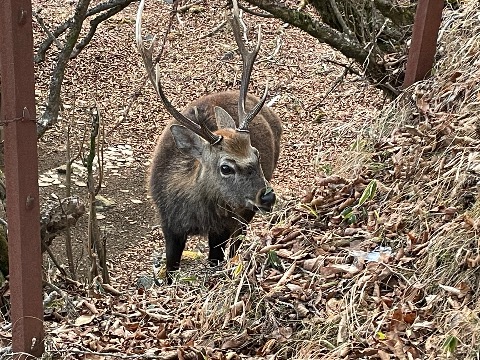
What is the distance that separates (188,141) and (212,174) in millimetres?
359

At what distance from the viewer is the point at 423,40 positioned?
5766 mm

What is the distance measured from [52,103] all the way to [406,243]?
3584 millimetres

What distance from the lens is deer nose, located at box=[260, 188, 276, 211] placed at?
649cm

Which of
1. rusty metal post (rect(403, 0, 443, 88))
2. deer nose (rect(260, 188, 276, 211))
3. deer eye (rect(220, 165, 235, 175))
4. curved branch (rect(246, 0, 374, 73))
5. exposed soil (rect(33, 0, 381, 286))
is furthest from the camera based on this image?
exposed soil (rect(33, 0, 381, 286))

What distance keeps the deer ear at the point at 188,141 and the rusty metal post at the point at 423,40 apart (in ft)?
6.08

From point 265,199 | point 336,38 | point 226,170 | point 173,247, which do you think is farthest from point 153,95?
point 265,199

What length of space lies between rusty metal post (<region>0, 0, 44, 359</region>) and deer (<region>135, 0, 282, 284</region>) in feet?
9.49

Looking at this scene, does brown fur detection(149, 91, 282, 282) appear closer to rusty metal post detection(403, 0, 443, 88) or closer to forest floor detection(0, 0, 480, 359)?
forest floor detection(0, 0, 480, 359)

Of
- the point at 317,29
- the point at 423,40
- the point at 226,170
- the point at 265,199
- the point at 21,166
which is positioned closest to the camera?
the point at 21,166

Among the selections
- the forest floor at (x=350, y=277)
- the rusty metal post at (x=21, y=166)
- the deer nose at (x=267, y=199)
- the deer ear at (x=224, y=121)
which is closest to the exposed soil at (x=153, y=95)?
the deer ear at (x=224, y=121)

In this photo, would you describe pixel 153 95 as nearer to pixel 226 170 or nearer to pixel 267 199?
pixel 226 170

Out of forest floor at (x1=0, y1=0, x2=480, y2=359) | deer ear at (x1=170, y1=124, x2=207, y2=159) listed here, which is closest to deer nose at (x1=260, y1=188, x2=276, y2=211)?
forest floor at (x1=0, y1=0, x2=480, y2=359)

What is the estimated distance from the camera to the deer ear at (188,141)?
6.66m

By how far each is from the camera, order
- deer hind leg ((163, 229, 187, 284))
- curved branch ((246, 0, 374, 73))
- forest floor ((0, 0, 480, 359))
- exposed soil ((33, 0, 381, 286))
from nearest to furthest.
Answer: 1. forest floor ((0, 0, 480, 359))
2. curved branch ((246, 0, 374, 73))
3. deer hind leg ((163, 229, 187, 284))
4. exposed soil ((33, 0, 381, 286))
